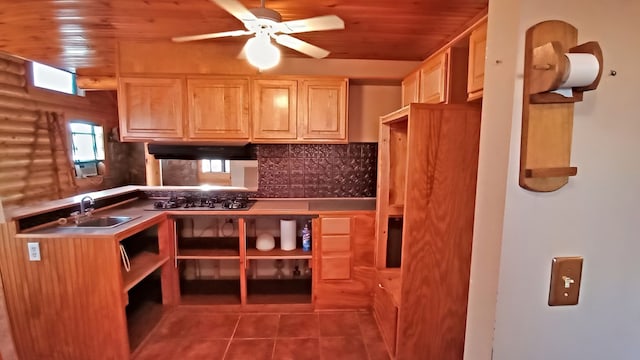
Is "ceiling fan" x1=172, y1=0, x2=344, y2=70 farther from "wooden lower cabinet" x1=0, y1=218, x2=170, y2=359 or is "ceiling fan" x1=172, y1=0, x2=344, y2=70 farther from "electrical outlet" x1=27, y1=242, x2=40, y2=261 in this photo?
"electrical outlet" x1=27, y1=242, x2=40, y2=261

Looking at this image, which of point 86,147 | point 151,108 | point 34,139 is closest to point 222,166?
point 151,108

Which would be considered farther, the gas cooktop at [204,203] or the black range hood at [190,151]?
the black range hood at [190,151]

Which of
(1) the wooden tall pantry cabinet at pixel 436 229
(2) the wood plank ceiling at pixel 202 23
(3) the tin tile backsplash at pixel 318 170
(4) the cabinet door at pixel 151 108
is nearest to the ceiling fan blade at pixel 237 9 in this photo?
(2) the wood plank ceiling at pixel 202 23

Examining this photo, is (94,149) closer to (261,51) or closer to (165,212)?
(165,212)

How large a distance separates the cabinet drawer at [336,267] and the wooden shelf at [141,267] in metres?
1.48

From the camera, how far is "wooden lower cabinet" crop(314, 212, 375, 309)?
2.81 m

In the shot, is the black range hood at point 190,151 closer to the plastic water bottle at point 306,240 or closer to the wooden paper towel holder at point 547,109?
the plastic water bottle at point 306,240

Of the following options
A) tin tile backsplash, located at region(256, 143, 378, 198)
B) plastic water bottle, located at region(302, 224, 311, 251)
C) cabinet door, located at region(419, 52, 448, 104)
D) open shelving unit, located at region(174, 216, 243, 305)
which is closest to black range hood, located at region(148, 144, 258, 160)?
tin tile backsplash, located at region(256, 143, 378, 198)

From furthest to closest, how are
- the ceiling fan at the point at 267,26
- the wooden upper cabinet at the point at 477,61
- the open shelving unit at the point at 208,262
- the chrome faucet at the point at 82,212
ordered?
the open shelving unit at the point at 208,262, the chrome faucet at the point at 82,212, the wooden upper cabinet at the point at 477,61, the ceiling fan at the point at 267,26

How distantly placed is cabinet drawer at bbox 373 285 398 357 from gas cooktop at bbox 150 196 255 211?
1459 mm

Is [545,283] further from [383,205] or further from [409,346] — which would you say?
[383,205]

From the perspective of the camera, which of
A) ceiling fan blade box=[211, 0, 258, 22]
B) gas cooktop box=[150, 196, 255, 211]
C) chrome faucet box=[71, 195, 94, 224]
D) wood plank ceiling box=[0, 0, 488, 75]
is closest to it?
ceiling fan blade box=[211, 0, 258, 22]

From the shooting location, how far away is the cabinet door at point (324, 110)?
2.94 metres

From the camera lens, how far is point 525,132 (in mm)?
701
